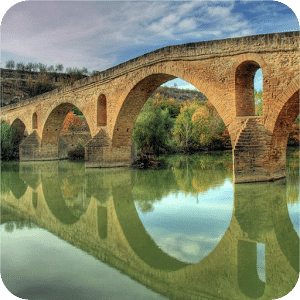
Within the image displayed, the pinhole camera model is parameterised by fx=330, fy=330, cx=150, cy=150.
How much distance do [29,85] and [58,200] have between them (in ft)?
137

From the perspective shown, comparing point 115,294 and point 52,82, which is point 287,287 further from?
point 52,82

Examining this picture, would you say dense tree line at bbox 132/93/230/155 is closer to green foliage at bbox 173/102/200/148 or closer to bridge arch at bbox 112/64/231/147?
green foliage at bbox 173/102/200/148

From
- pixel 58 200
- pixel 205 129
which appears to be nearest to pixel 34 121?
pixel 205 129

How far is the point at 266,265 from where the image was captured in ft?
13.4

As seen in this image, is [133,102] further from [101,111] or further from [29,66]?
[29,66]

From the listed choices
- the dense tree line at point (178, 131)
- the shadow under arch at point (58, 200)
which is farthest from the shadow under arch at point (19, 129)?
the shadow under arch at point (58, 200)

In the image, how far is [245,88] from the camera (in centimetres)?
1035

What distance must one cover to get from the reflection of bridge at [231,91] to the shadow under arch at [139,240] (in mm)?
3587

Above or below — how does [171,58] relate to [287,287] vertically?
above

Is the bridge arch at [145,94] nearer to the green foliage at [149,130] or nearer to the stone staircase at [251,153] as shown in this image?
the stone staircase at [251,153]

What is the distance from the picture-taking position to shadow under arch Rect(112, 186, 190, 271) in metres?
4.24

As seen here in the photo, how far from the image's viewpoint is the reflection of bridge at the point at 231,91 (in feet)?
29.9

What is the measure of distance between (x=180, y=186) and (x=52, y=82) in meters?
44.9

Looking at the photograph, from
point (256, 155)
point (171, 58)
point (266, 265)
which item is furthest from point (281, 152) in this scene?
point (266, 265)
